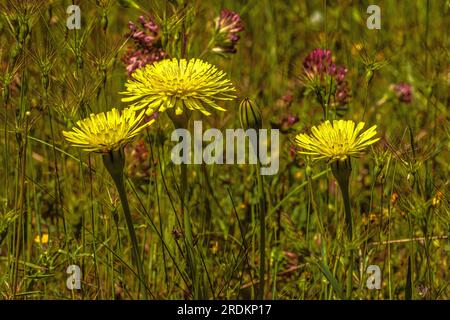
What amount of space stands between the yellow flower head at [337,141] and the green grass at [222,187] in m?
0.08

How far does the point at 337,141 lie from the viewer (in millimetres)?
1064

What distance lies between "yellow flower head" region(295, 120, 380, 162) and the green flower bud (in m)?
0.06

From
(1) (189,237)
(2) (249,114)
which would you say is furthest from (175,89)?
(1) (189,237)

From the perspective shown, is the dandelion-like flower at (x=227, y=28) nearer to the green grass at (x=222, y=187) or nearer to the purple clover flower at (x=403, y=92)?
the green grass at (x=222, y=187)

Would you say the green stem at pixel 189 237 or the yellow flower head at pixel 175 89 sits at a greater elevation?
the yellow flower head at pixel 175 89

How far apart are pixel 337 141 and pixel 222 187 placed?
62 cm

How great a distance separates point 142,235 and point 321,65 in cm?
48

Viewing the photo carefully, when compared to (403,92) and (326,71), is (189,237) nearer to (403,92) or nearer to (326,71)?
(326,71)

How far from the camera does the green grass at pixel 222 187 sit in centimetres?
118

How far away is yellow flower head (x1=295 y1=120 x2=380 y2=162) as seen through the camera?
1.05m

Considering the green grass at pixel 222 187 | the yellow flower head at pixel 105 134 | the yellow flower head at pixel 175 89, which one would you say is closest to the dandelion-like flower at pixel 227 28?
the green grass at pixel 222 187

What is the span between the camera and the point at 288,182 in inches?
65.2

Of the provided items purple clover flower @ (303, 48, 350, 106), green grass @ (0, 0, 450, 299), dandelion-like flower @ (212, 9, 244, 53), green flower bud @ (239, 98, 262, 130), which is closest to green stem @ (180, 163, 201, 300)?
green grass @ (0, 0, 450, 299)
